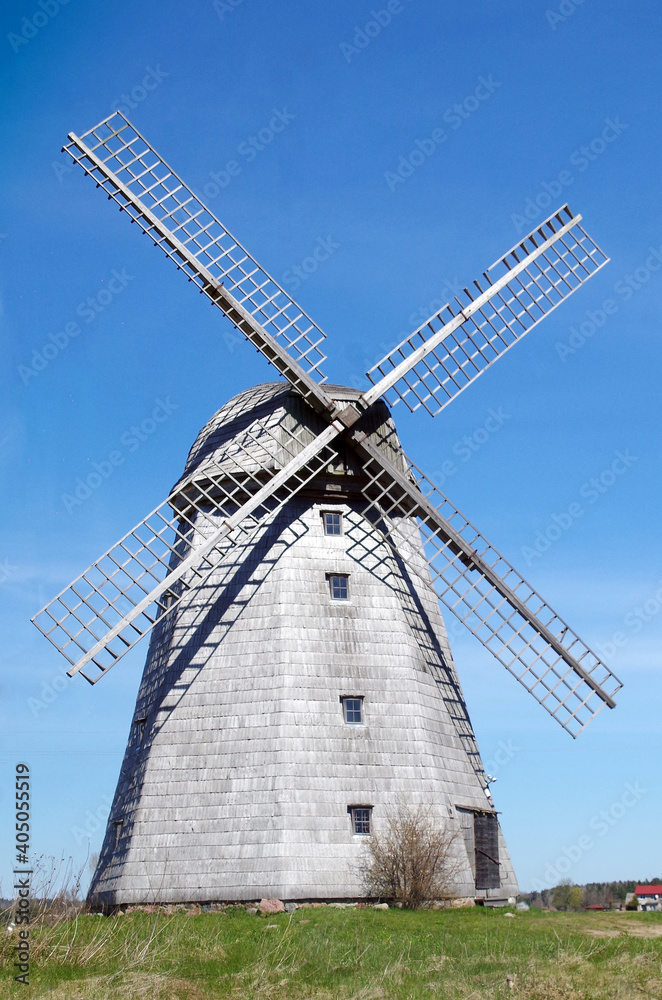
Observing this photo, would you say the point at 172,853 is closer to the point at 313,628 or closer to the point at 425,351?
the point at 313,628

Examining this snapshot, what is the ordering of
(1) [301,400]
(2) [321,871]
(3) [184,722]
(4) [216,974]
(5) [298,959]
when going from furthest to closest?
(1) [301,400]
(3) [184,722]
(2) [321,871]
(5) [298,959]
(4) [216,974]

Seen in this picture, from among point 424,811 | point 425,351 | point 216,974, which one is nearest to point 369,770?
point 424,811

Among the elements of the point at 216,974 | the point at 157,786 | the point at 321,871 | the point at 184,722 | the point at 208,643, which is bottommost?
the point at 216,974

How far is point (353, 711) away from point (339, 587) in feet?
8.51

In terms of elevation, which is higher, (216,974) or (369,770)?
(369,770)

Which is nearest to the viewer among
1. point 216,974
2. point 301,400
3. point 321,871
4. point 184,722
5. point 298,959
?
point 216,974

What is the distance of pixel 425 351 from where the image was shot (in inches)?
885

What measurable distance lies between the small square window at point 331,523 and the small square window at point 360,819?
18.6 ft

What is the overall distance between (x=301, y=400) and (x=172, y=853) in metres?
9.51

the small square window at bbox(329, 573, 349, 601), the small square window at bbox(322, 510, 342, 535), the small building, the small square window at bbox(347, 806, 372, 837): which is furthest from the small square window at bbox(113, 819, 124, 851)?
the small building

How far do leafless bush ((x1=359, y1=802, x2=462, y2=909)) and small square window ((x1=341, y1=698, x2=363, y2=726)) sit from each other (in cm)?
179

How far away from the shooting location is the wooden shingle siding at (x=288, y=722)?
18750 millimetres

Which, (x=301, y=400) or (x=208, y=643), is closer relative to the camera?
(x=208, y=643)

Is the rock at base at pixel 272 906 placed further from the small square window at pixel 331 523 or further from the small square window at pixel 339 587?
the small square window at pixel 331 523
